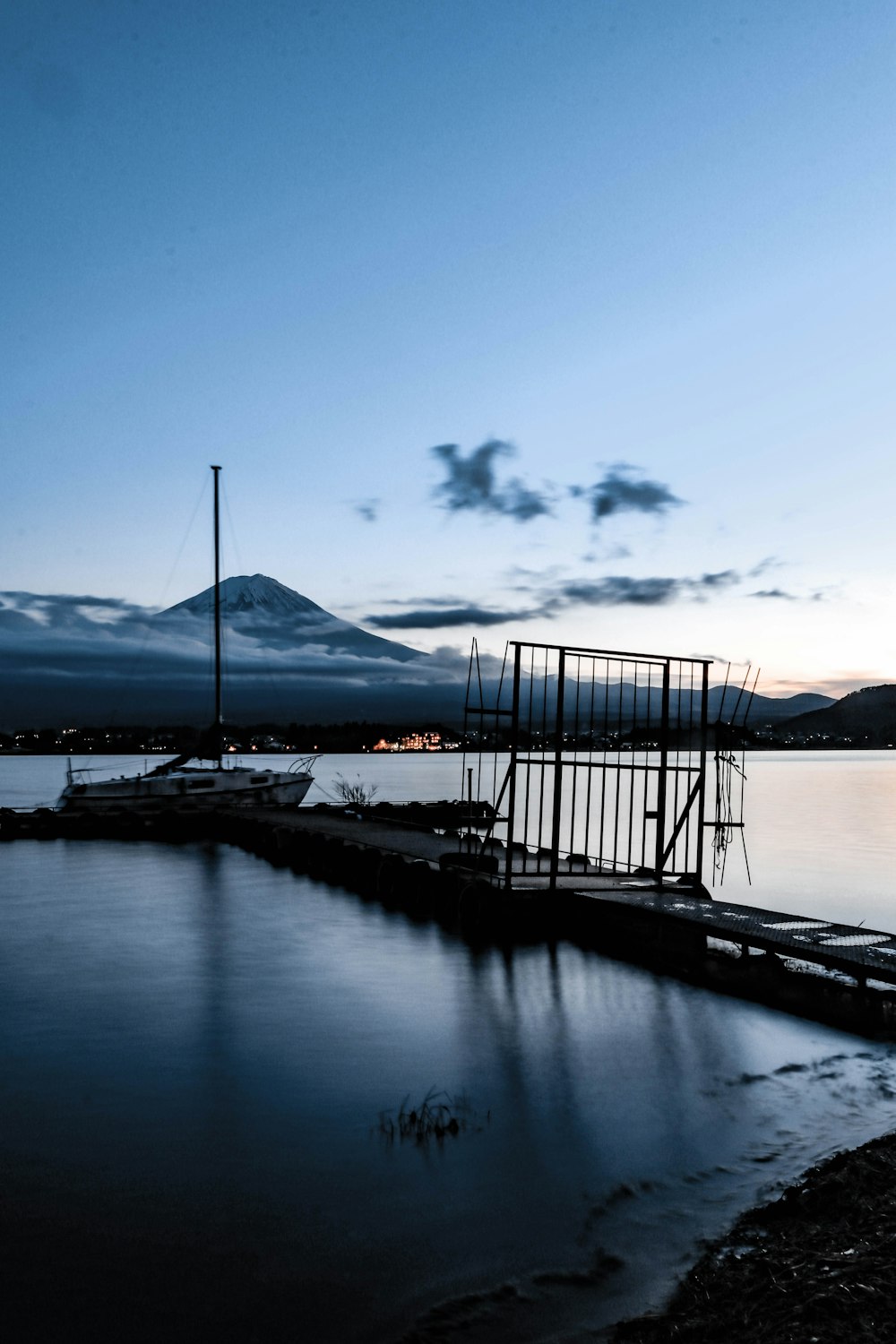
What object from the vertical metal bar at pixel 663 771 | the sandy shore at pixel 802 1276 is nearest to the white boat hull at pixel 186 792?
the vertical metal bar at pixel 663 771

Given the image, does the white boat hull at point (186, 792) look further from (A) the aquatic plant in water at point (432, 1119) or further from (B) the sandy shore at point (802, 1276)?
(B) the sandy shore at point (802, 1276)

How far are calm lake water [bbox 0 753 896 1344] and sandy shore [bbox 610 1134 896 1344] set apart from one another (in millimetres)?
493

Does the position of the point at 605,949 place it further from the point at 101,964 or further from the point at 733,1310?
the point at 733,1310

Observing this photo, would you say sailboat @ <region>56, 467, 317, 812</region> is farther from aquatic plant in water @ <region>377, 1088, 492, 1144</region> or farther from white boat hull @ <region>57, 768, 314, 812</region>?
aquatic plant in water @ <region>377, 1088, 492, 1144</region>

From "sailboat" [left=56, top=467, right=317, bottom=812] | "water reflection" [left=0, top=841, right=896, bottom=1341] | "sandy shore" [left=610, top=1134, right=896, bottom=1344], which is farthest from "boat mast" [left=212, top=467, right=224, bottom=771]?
"sandy shore" [left=610, top=1134, right=896, bottom=1344]

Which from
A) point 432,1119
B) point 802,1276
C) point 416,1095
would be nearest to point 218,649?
point 416,1095

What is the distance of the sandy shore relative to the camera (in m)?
5.52

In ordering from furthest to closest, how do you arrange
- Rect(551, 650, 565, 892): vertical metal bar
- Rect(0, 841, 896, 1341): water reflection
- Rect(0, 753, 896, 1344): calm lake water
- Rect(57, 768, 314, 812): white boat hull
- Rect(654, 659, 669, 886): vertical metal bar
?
1. Rect(57, 768, 314, 812): white boat hull
2. Rect(654, 659, 669, 886): vertical metal bar
3. Rect(551, 650, 565, 892): vertical metal bar
4. Rect(0, 841, 896, 1341): water reflection
5. Rect(0, 753, 896, 1344): calm lake water

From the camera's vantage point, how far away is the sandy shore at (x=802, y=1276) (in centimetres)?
552

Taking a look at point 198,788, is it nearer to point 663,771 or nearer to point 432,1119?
point 663,771

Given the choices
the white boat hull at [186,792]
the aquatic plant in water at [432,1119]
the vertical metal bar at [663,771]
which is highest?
the vertical metal bar at [663,771]

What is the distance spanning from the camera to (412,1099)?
11.8 meters

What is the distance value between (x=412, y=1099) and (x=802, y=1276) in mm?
6320

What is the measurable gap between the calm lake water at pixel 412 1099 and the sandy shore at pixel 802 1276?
1.62ft
